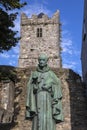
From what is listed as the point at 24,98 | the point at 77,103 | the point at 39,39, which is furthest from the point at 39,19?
the point at 77,103

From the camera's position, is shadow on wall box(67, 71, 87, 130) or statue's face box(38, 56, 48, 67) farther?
shadow on wall box(67, 71, 87, 130)

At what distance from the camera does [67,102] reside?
67.6 ft

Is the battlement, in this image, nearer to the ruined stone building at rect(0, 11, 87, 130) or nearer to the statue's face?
the ruined stone building at rect(0, 11, 87, 130)

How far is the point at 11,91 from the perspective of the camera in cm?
2405

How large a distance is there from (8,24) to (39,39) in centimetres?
4135

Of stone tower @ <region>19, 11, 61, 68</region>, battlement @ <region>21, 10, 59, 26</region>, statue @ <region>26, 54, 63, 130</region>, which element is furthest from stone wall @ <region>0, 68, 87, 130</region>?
battlement @ <region>21, 10, 59, 26</region>

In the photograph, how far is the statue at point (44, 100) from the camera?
7.08 m

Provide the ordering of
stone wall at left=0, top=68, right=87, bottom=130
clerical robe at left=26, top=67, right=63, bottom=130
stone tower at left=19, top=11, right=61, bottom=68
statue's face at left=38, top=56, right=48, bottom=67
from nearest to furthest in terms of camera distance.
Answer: clerical robe at left=26, top=67, right=63, bottom=130 → statue's face at left=38, top=56, right=48, bottom=67 → stone wall at left=0, top=68, right=87, bottom=130 → stone tower at left=19, top=11, right=61, bottom=68

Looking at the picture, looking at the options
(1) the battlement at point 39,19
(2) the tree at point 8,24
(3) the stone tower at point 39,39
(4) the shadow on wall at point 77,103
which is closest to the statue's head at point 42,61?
(2) the tree at point 8,24

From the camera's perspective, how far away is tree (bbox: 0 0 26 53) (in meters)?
14.4

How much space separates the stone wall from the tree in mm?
6197

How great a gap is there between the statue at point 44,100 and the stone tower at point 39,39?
144ft

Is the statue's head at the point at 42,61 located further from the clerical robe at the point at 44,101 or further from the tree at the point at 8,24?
the tree at the point at 8,24

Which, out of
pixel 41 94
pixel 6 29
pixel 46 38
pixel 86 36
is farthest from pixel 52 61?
pixel 41 94
